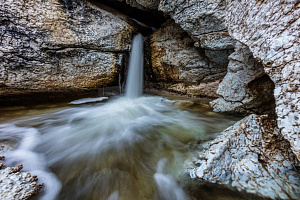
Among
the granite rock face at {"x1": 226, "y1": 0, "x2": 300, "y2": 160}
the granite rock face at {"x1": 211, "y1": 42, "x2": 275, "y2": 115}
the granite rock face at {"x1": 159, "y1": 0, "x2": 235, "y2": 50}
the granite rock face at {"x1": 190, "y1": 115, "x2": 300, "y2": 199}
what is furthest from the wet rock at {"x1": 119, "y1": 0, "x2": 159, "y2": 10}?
the granite rock face at {"x1": 190, "y1": 115, "x2": 300, "y2": 199}

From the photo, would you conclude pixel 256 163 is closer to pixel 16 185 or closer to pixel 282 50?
pixel 282 50

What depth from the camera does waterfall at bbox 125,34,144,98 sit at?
19.5ft

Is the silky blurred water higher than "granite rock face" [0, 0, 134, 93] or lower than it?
lower

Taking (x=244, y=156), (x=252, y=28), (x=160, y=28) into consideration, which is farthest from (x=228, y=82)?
(x=160, y=28)

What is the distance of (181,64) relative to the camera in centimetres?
536

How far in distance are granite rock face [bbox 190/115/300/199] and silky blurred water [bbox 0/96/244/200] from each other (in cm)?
44

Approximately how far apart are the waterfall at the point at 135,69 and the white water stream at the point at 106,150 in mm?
2326

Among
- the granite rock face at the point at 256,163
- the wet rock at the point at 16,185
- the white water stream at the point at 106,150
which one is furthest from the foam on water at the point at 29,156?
the granite rock face at the point at 256,163

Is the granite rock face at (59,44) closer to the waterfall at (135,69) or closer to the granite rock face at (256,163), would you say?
the waterfall at (135,69)

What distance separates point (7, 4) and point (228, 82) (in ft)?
21.0

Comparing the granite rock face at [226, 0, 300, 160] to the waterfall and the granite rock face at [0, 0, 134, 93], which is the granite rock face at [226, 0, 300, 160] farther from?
the waterfall

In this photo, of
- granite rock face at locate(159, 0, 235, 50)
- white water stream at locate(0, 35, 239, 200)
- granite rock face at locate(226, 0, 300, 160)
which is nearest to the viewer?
granite rock face at locate(226, 0, 300, 160)

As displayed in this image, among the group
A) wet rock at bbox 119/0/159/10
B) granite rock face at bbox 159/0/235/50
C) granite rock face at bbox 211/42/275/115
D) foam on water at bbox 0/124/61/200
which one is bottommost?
foam on water at bbox 0/124/61/200

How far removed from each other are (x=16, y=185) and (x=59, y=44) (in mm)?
4264
